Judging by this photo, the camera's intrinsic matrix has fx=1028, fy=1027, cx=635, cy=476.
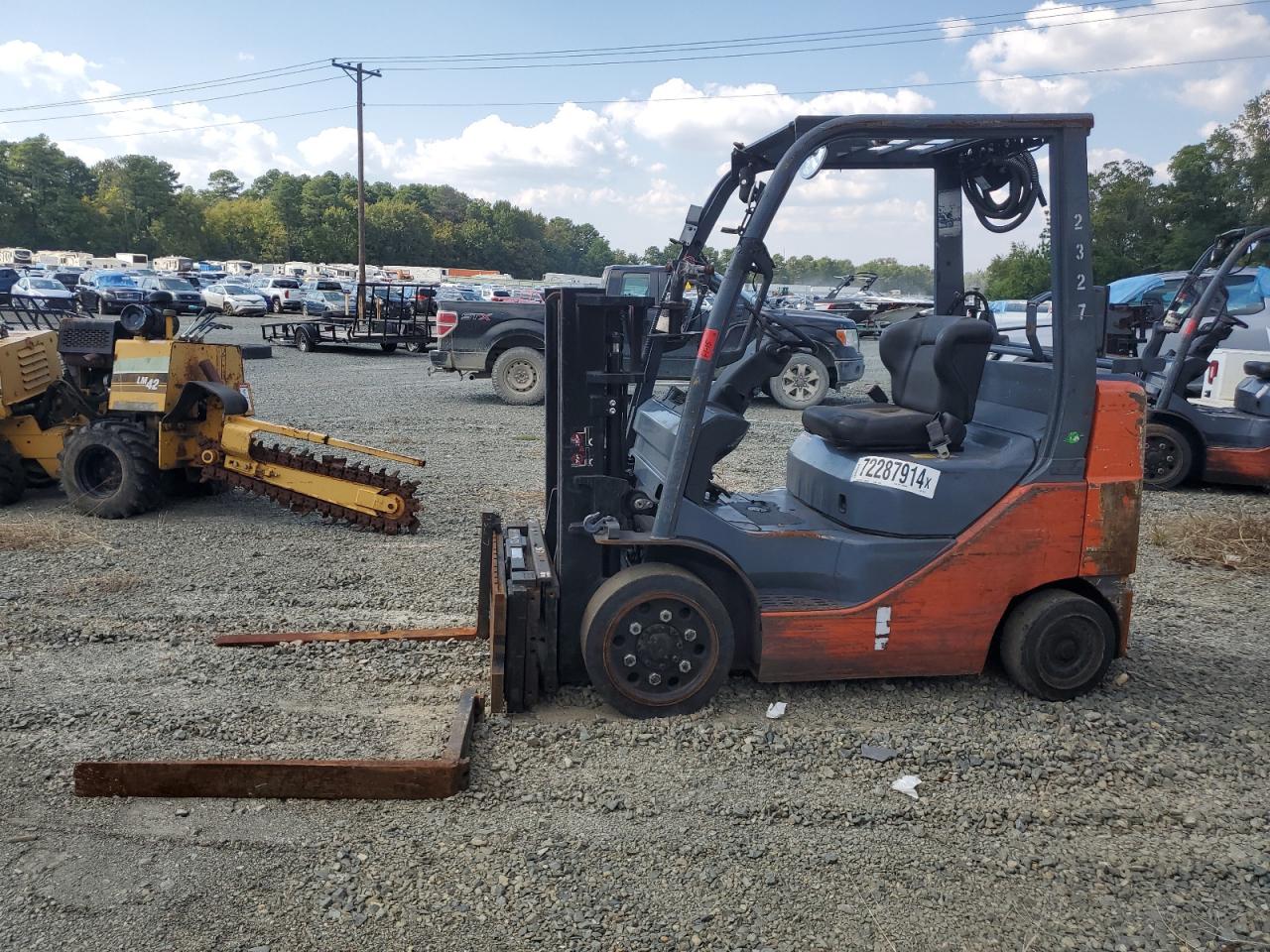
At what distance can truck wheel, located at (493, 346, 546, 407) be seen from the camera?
15.7 metres

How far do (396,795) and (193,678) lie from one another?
171 cm

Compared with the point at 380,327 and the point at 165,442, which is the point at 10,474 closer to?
the point at 165,442

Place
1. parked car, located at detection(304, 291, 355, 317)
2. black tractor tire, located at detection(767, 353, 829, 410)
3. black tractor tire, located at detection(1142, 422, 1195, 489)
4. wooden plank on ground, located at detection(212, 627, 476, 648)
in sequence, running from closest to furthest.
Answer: wooden plank on ground, located at detection(212, 627, 476, 648), black tractor tire, located at detection(1142, 422, 1195, 489), black tractor tire, located at detection(767, 353, 829, 410), parked car, located at detection(304, 291, 355, 317)

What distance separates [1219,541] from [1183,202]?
31757mm

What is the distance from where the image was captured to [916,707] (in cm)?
474

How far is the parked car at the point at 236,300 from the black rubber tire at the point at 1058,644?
131 ft

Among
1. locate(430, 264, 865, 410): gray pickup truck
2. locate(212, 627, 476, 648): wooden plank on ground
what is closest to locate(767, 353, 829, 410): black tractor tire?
locate(430, 264, 865, 410): gray pickup truck

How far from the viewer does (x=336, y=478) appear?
7.85m

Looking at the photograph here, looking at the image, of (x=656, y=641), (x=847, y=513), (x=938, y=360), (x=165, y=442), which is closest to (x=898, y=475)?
(x=847, y=513)

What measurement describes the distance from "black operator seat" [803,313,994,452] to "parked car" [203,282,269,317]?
39.2m

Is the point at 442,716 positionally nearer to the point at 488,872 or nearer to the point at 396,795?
the point at 396,795

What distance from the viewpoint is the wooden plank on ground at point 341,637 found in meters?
5.38

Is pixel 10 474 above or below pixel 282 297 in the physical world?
below

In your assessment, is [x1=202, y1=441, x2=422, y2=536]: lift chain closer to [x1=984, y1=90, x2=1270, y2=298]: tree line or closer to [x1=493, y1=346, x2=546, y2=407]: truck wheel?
[x1=493, y1=346, x2=546, y2=407]: truck wheel
